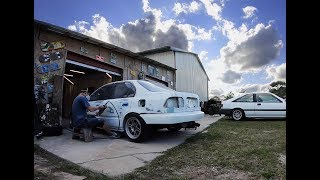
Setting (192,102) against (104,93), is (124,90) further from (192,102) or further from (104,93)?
(192,102)

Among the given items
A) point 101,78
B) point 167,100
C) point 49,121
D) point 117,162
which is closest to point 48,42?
point 49,121

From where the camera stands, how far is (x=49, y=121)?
8.27 meters

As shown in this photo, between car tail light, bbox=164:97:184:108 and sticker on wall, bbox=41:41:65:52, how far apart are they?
195 inches

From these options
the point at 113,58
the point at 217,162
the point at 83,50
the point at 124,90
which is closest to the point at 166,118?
the point at 124,90

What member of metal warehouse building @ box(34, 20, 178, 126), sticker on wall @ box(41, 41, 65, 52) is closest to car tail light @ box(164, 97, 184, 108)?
metal warehouse building @ box(34, 20, 178, 126)

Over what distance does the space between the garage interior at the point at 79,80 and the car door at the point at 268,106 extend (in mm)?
6767

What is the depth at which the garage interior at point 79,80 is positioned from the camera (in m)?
13.2

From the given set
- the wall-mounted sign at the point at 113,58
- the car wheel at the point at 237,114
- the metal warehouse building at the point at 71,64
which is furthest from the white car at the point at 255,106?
the wall-mounted sign at the point at 113,58

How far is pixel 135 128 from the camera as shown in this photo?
7.37 metres

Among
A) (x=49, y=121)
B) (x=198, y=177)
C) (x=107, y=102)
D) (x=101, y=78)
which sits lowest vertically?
(x=198, y=177)

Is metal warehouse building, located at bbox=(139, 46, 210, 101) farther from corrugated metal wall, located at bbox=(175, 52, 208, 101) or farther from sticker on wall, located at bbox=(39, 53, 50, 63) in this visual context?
sticker on wall, located at bbox=(39, 53, 50, 63)

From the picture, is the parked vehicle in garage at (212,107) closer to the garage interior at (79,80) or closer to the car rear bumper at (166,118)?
Result: the garage interior at (79,80)
